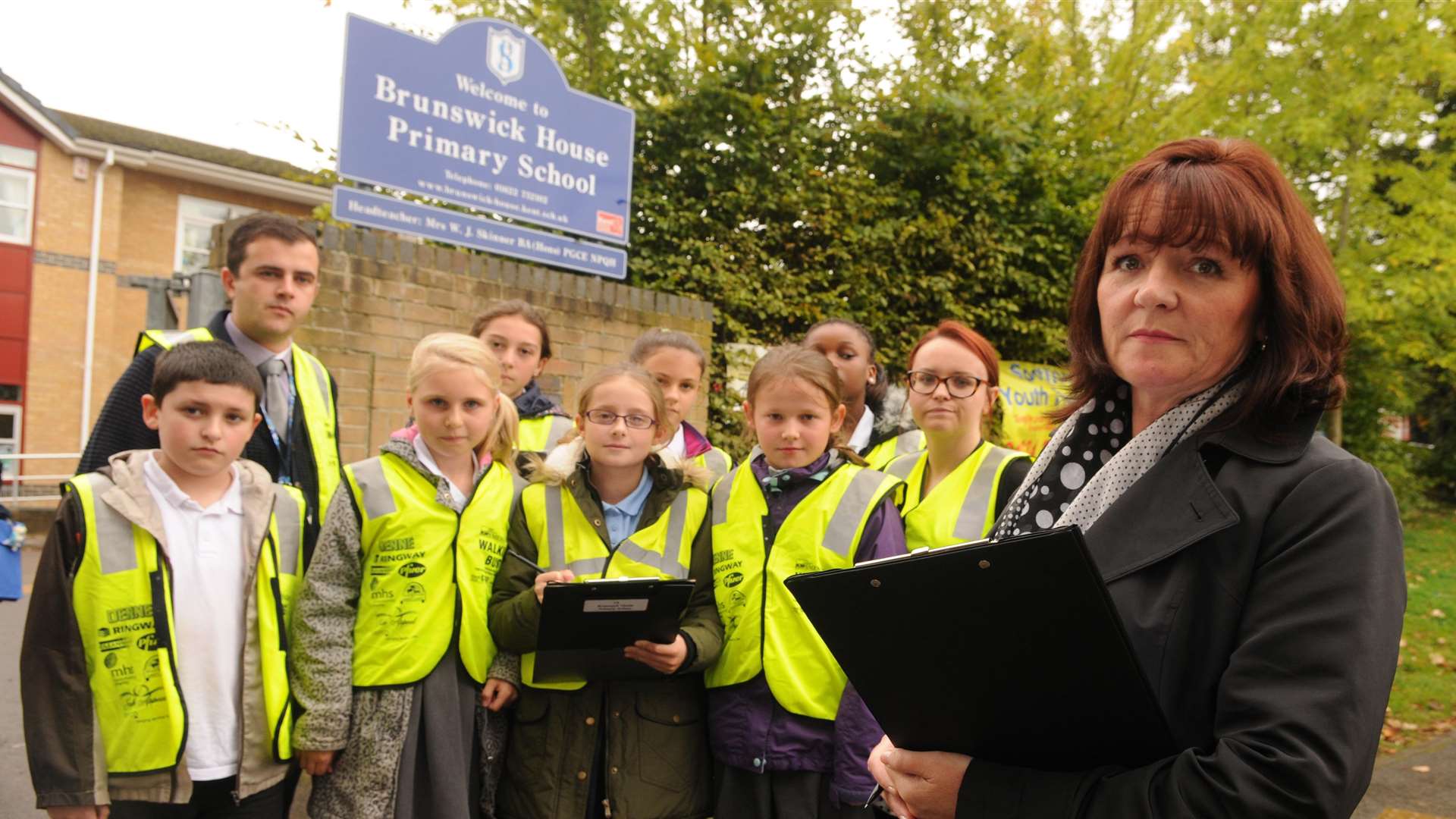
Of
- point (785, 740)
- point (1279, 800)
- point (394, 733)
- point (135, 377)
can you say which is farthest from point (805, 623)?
point (135, 377)

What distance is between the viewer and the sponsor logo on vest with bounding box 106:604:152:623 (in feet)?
7.48

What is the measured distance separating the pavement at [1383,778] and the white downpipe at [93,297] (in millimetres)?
12197

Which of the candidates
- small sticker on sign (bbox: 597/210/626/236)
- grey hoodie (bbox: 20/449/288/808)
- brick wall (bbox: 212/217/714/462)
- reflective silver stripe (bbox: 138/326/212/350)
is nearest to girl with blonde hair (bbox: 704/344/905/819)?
grey hoodie (bbox: 20/449/288/808)

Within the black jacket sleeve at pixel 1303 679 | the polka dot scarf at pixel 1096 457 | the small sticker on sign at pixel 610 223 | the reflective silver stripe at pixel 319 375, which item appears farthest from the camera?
the small sticker on sign at pixel 610 223

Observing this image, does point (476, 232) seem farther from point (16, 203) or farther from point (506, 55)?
point (16, 203)

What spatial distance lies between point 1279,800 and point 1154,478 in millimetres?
427

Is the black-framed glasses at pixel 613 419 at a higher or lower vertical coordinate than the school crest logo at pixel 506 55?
lower

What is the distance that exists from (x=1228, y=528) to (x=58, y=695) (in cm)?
264

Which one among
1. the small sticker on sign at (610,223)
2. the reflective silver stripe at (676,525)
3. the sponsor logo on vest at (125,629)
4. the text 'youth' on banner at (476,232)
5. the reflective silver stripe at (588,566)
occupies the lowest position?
the sponsor logo on vest at (125,629)

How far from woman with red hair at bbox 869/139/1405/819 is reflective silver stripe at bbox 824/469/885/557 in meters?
1.17

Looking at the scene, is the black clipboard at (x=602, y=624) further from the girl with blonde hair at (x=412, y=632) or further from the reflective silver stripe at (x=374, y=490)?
the reflective silver stripe at (x=374, y=490)

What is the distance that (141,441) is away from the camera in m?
2.78

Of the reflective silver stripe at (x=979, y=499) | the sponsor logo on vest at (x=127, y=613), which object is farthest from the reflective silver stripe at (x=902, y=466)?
the sponsor logo on vest at (x=127, y=613)

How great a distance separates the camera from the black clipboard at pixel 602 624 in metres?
2.33
